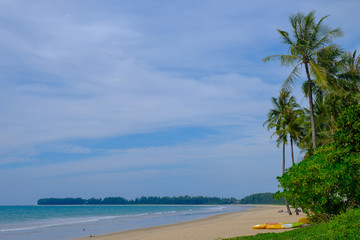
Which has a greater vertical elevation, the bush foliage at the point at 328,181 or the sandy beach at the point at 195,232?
the bush foliage at the point at 328,181

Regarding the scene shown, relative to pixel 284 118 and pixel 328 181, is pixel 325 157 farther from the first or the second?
pixel 284 118

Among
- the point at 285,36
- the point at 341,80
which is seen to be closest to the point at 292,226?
the point at 285,36

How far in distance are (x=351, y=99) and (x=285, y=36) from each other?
7808mm

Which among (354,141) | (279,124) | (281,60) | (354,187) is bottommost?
(354,187)

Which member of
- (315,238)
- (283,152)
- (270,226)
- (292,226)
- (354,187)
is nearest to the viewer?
(315,238)

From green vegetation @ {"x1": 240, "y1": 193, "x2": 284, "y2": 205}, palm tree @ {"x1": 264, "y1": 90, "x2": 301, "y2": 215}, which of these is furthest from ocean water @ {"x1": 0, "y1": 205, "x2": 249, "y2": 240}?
green vegetation @ {"x1": 240, "y1": 193, "x2": 284, "y2": 205}

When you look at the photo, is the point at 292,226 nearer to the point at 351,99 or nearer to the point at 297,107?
the point at 351,99

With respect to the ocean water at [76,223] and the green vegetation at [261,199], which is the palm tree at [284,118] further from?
the green vegetation at [261,199]

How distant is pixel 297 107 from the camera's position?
30828mm

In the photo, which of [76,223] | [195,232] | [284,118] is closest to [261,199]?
[76,223]

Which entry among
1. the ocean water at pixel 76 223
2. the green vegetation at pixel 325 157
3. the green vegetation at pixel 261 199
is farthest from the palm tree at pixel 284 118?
the green vegetation at pixel 261 199

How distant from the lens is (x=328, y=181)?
468 inches

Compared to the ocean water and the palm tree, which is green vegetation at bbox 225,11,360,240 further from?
the ocean water

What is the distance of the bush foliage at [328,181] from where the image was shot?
11992 mm
